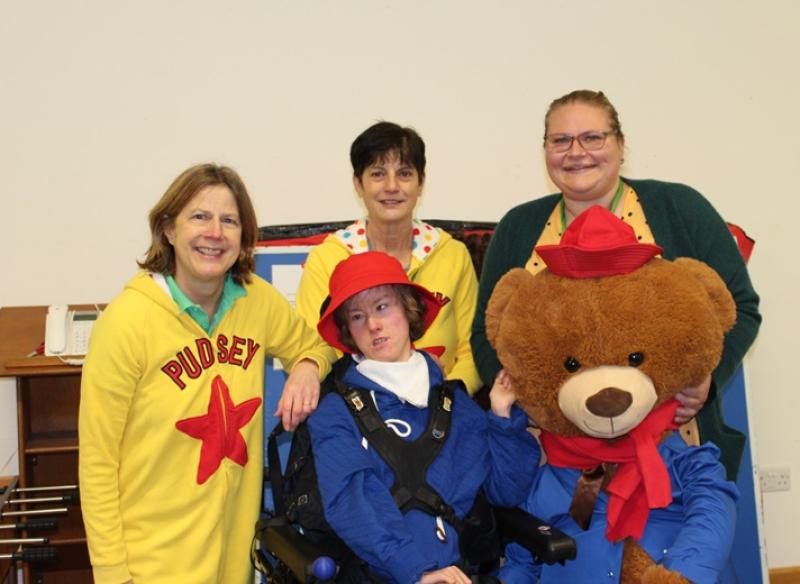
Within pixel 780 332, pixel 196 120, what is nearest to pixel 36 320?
pixel 196 120

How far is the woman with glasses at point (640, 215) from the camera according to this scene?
1.84 metres

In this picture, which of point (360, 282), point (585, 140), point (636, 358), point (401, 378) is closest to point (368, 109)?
point (585, 140)

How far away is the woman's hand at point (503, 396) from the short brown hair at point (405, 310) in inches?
9.6

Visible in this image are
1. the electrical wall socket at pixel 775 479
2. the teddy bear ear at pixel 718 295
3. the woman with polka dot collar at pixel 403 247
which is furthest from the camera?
the electrical wall socket at pixel 775 479

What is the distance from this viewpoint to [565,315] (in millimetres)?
1628

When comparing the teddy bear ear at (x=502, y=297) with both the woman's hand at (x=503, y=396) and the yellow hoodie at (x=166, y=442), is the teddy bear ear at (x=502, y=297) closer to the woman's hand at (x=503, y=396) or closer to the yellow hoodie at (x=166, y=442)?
the woman's hand at (x=503, y=396)

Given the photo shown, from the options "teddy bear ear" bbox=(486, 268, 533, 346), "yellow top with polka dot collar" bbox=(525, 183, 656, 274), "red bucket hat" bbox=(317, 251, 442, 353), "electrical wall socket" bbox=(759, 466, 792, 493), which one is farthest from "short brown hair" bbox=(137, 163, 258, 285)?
"electrical wall socket" bbox=(759, 466, 792, 493)

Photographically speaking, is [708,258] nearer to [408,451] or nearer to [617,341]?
[617,341]

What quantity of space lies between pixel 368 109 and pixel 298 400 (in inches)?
59.8

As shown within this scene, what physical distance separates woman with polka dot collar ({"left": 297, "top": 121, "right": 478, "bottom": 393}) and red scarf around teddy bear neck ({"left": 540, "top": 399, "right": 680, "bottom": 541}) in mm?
486

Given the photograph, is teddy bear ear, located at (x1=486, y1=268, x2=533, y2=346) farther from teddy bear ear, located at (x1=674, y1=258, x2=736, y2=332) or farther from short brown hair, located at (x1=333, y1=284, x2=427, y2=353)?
teddy bear ear, located at (x1=674, y1=258, x2=736, y2=332)

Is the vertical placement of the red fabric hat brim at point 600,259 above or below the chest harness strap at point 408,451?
above

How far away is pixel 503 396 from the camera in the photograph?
1.77 metres

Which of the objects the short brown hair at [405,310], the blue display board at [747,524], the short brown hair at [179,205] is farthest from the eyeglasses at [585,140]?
the blue display board at [747,524]
